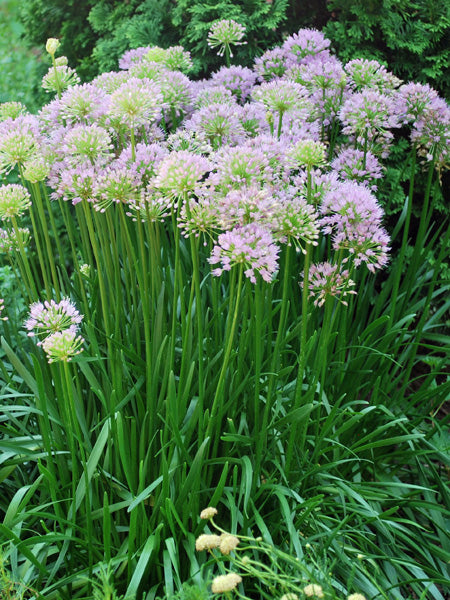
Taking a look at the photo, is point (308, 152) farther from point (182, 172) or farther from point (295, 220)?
point (182, 172)

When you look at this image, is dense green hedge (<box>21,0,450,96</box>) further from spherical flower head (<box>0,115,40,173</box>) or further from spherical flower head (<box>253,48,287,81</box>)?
spherical flower head (<box>0,115,40,173</box>)

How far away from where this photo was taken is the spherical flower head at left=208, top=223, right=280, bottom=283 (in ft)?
5.87

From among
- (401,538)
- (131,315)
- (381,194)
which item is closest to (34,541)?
(131,315)

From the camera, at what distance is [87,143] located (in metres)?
2.33

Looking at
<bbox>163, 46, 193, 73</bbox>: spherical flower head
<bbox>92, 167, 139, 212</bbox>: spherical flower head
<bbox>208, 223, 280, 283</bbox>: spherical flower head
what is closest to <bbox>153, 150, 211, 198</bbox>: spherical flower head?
<bbox>208, 223, 280, 283</bbox>: spherical flower head

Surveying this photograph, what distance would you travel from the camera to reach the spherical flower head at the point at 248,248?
1790 millimetres

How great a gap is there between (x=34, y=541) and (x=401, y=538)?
1.55 metres

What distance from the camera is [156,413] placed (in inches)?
95.0

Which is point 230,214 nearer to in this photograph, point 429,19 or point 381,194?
point 381,194

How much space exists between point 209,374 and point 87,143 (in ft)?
3.30

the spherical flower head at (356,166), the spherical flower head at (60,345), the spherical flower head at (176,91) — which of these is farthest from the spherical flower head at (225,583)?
the spherical flower head at (176,91)

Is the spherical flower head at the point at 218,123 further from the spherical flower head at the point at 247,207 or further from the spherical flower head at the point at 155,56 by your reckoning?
the spherical flower head at the point at 247,207

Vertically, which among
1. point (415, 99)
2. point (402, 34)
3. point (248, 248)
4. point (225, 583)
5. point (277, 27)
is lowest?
point (225, 583)

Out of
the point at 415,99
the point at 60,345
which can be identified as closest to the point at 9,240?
the point at 60,345
